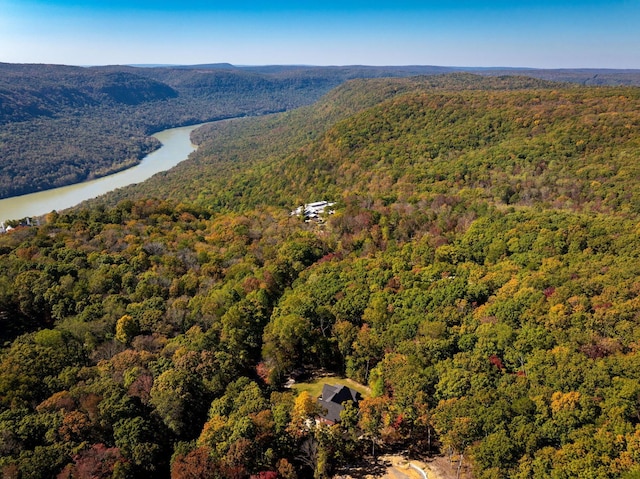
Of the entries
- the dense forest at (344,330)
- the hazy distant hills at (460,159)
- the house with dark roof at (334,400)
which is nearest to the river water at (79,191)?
the hazy distant hills at (460,159)

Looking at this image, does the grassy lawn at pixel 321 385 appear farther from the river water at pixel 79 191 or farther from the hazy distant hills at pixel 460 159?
the river water at pixel 79 191

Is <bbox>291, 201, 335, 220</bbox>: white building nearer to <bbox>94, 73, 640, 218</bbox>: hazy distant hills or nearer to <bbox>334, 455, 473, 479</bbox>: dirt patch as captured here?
<bbox>94, 73, 640, 218</bbox>: hazy distant hills

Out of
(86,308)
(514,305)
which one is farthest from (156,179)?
(514,305)

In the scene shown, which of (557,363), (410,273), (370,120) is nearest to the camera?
(557,363)

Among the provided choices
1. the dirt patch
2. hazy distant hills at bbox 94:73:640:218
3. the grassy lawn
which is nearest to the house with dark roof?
the grassy lawn

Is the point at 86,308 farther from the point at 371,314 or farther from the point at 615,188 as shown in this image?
the point at 615,188

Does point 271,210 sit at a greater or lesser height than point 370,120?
lesser

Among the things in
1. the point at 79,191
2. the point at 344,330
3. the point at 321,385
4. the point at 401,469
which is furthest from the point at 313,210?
the point at 79,191
